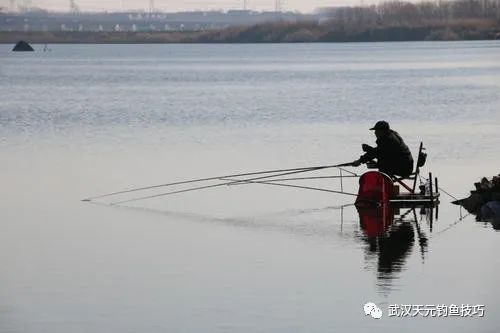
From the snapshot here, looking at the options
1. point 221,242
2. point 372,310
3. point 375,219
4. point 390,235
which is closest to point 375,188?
point 375,219

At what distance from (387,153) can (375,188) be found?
0.62 meters

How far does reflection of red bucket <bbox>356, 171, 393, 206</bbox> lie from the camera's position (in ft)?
70.8

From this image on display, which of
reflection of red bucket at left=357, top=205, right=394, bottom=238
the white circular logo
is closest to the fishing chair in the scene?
reflection of red bucket at left=357, top=205, right=394, bottom=238

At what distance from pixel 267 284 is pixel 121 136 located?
24.7 meters

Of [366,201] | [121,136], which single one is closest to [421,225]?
[366,201]

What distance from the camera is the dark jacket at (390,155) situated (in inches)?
848

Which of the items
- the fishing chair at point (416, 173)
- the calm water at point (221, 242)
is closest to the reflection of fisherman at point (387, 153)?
the fishing chair at point (416, 173)

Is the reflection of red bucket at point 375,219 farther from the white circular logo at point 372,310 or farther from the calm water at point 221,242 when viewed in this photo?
the white circular logo at point 372,310

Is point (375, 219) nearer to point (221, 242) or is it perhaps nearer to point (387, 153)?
point (387, 153)

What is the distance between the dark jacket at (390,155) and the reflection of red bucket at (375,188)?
0.22 m

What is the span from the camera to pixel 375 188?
21.9 meters

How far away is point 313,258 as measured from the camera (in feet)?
57.8

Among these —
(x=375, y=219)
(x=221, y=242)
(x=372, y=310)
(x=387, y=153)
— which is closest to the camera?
(x=372, y=310)

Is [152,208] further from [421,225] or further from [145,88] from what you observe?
[145,88]
